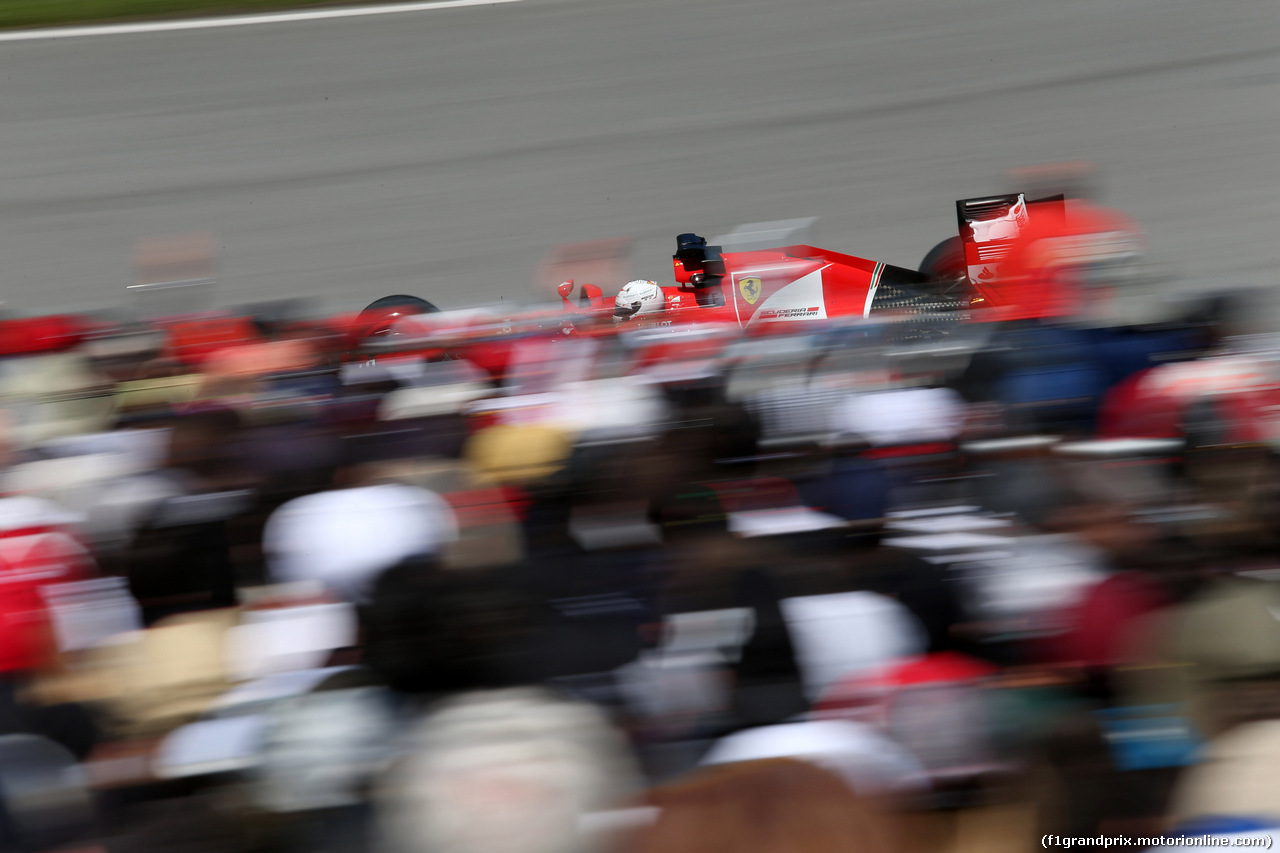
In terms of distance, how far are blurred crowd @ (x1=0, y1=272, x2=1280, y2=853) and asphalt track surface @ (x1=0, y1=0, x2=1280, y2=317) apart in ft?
18.1

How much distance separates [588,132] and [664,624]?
24.5 ft

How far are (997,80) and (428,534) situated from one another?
26.0 feet

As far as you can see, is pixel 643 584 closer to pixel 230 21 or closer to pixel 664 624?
pixel 664 624

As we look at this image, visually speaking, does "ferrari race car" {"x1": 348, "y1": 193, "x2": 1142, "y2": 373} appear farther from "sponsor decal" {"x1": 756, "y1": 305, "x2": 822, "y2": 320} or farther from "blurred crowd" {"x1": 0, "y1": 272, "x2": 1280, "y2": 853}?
"blurred crowd" {"x1": 0, "y1": 272, "x2": 1280, "y2": 853}

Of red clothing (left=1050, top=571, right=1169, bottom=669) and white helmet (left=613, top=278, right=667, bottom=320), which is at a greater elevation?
white helmet (left=613, top=278, right=667, bottom=320)

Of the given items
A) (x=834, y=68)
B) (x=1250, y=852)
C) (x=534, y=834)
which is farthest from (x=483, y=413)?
(x=834, y=68)

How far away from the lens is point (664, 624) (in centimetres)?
141

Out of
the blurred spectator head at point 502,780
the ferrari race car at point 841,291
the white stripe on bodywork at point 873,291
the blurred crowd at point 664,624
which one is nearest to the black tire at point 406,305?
the ferrari race car at point 841,291

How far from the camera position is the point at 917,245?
7.40 meters

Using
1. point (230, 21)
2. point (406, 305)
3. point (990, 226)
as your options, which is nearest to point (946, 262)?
point (990, 226)

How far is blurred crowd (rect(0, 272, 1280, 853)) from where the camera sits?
1.14m

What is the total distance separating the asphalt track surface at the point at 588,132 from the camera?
766 cm

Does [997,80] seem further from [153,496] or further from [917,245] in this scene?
[153,496]

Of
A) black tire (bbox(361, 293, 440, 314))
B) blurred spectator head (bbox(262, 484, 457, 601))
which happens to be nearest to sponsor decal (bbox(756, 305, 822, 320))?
black tire (bbox(361, 293, 440, 314))
